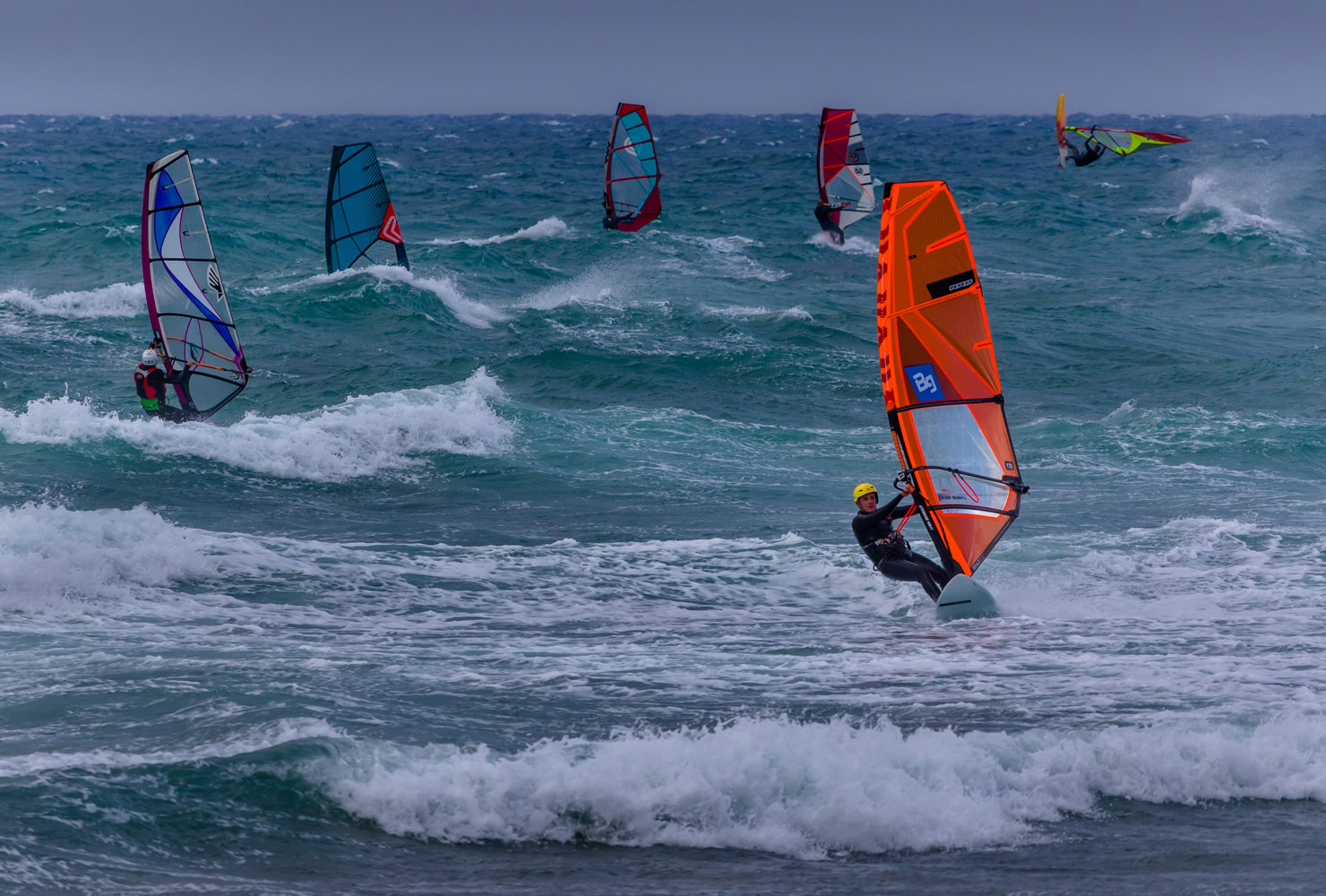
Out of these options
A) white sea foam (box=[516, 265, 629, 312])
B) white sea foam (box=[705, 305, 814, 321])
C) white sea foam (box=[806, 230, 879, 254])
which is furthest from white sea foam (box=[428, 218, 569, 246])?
white sea foam (box=[705, 305, 814, 321])

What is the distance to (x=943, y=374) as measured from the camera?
816 cm

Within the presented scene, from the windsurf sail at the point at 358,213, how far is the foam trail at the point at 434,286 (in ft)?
0.82

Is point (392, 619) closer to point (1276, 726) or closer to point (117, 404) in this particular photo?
point (1276, 726)

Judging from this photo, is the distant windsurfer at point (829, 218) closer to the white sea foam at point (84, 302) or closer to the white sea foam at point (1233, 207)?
the white sea foam at point (1233, 207)

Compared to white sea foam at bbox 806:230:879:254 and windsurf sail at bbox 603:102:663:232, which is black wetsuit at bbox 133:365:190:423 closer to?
windsurf sail at bbox 603:102:663:232

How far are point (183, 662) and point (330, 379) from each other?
10139 mm

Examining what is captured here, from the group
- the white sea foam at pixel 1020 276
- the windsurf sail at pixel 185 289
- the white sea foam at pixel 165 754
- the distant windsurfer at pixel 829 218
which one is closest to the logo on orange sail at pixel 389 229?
the windsurf sail at pixel 185 289

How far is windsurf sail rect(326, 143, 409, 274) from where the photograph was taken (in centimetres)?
1828

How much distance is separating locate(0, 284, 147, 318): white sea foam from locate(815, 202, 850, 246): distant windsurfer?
13604 mm

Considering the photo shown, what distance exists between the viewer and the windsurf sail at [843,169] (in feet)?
80.2

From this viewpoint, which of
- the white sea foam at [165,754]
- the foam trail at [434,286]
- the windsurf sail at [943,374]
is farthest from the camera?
the foam trail at [434,286]

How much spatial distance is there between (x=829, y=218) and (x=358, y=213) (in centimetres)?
1132

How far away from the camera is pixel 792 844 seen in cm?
488

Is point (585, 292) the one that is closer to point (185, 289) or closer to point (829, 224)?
point (829, 224)
